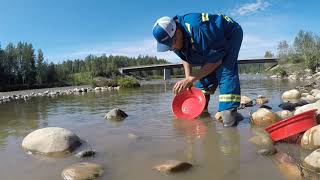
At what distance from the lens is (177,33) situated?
17.8 feet

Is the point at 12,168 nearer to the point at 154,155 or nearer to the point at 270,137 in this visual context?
the point at 154,155

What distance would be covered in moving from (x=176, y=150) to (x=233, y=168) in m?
1.03

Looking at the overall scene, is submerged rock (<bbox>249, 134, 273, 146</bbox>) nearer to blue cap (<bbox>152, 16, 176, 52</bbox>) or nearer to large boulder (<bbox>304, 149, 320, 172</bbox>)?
large boulder (<bbox>304, 149, 320, 172</bbox>)

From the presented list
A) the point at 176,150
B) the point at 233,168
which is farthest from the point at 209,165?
the point at 176,150

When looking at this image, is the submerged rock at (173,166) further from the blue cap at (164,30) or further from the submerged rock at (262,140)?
the blue cap at (164,30)

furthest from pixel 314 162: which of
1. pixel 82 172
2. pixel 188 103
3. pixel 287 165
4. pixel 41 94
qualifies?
pixel 41 94

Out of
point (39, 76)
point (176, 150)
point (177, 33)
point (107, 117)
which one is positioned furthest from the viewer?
point (39, 76)

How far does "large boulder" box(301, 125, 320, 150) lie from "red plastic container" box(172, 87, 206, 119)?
111 inches

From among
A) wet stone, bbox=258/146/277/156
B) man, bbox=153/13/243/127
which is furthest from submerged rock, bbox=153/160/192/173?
man, bbox=153/13/243/127

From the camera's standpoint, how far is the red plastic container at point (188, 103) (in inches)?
283

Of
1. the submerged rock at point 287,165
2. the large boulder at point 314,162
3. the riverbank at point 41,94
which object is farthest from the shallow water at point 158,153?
the riverbank at point 41,94

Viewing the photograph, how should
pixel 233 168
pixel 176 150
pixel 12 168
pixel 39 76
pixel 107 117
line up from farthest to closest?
pixel 39 76 < pixel 107 117 < pixel 176 150 < pixel 12 168 < pixel 233 168

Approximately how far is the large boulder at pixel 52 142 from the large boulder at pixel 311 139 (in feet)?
10.0

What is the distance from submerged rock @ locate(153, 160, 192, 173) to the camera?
148 inches
